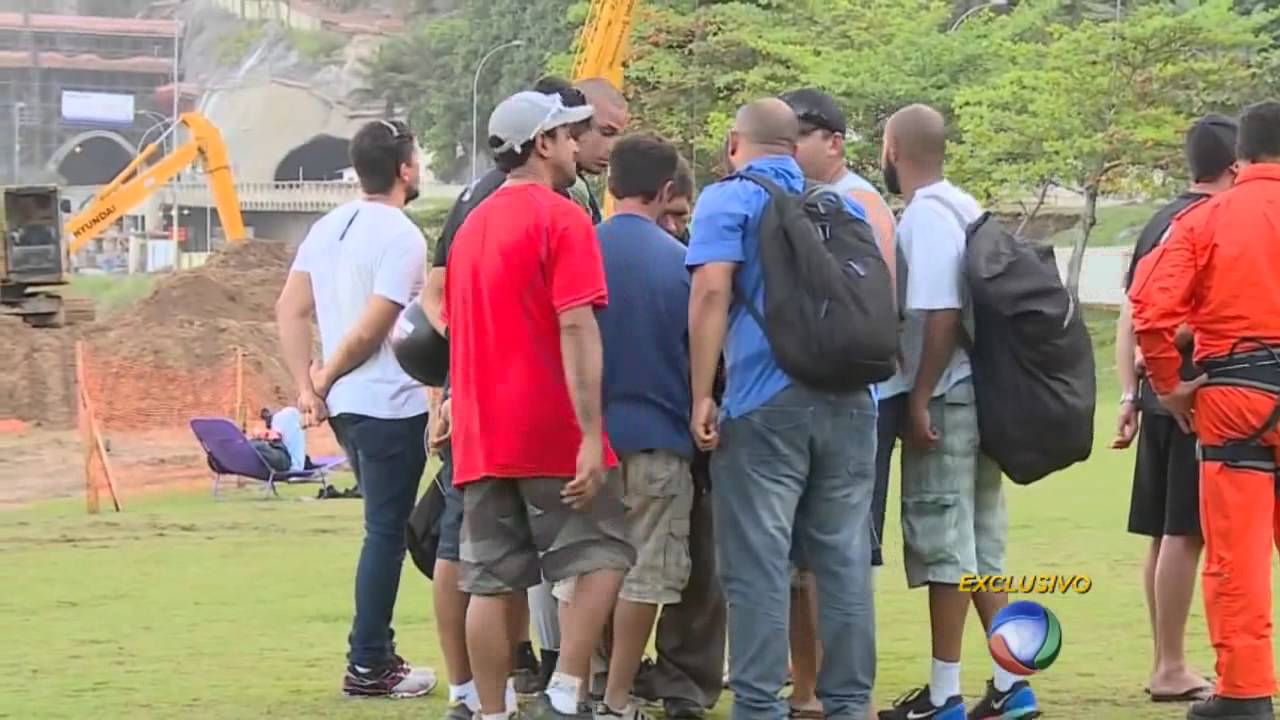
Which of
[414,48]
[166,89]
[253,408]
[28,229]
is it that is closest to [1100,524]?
[253,408]

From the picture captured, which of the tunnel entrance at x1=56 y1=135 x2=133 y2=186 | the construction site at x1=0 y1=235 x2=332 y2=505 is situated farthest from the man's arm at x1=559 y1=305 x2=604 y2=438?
the tunnel entrance at x1=56 y1=135 x2=133 y2=186

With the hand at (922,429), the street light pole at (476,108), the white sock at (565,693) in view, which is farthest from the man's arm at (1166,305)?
the street light pole at (476,108)

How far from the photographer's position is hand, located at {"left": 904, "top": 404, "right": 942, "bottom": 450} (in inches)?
273

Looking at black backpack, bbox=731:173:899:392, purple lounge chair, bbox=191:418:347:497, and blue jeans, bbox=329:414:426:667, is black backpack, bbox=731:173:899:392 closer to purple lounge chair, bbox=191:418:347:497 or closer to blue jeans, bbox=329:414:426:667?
blue jeans, bbox=329:414:426:667

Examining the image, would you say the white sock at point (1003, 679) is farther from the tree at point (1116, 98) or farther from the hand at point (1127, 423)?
the tree at point (1116, 98)

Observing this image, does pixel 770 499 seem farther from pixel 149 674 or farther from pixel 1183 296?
pixel 149 674

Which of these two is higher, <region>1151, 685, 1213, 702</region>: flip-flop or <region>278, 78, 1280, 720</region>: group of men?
<region>278, 78, 1280, 720</region>: group of men

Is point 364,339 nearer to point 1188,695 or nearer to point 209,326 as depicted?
point 1188,695

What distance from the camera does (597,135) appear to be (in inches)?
285

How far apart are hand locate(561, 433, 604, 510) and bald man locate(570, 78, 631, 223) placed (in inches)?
48.6

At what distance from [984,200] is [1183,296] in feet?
163

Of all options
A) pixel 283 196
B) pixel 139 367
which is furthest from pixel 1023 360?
pixel 283 196

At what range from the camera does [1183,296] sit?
6844 mm

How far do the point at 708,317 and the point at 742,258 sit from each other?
0.23m
